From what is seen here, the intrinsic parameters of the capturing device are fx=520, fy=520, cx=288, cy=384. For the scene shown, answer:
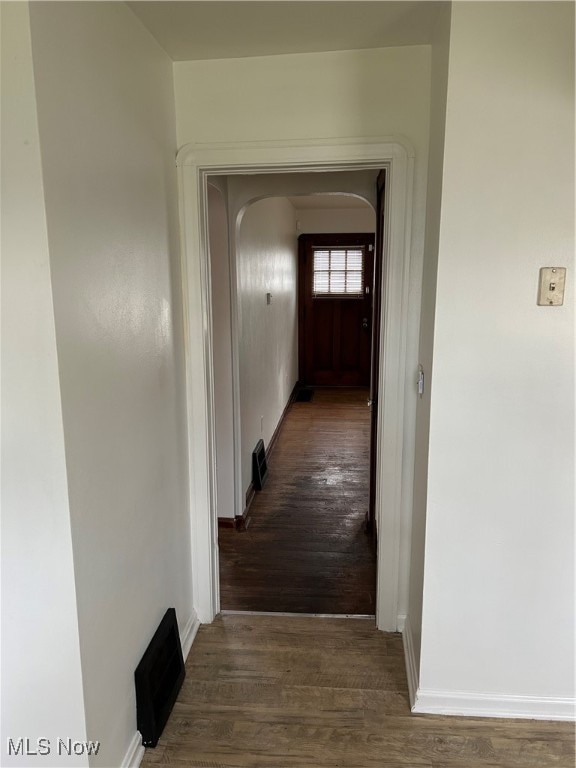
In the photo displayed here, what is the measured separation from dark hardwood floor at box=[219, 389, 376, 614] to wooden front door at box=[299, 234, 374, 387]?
249 cm

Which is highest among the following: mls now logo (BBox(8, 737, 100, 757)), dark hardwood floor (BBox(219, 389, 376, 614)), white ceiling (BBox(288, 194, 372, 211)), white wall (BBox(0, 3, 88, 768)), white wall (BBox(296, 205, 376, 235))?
white ceiling (BBox(288, 194, 372, 211))

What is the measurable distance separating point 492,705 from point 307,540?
1.53 meters

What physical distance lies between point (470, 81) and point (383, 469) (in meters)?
1.44

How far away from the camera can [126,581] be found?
1.64m

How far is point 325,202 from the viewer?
Result: 659cm

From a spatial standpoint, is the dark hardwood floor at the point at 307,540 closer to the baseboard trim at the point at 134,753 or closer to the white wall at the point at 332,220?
the baseboard trim at the point at 134,753

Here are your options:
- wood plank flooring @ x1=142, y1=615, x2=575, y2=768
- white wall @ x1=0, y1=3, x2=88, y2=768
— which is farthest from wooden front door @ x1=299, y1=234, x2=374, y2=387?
white wall @ x1=0, y1=3, x2=88, y2=768

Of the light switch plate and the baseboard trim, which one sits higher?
the light switch plate

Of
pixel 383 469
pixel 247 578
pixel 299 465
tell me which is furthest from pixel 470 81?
pixel 299 465

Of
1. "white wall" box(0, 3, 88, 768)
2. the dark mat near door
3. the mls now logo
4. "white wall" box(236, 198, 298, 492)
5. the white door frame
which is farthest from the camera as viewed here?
the dark mat near door

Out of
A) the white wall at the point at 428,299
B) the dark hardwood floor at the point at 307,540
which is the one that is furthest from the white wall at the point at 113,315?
the white wall at the point at 428,299

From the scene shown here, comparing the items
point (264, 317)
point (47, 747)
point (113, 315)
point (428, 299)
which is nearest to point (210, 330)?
point (113, 315)

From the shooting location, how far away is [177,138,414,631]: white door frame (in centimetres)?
200

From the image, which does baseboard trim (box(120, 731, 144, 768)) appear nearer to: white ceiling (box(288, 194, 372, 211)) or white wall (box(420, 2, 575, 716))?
white wall (box(420, 2, 575, 716))
